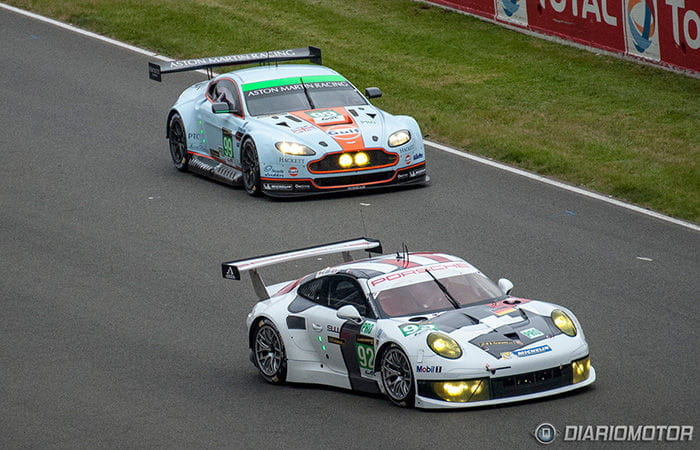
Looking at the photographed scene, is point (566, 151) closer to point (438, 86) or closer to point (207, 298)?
point (438, 86)

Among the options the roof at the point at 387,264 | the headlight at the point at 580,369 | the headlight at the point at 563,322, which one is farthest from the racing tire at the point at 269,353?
Result: the headlight at the point at 580,369

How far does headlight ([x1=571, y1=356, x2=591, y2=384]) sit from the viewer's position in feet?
35.8

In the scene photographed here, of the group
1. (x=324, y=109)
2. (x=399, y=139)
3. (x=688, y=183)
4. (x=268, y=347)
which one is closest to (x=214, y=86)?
(x=324, y=109)

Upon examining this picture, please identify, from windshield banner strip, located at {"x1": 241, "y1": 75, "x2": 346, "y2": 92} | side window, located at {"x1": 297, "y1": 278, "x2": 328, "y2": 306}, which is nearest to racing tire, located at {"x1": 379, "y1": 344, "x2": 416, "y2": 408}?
side window, located at {"x1": 297, "y1": 278, "x2": 328, "y2": 306}

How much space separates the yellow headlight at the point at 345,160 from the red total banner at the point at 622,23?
21.5 feet

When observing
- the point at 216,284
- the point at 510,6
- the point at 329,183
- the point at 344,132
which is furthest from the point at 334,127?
the point at 510,6

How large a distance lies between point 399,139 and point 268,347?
645 centimetres

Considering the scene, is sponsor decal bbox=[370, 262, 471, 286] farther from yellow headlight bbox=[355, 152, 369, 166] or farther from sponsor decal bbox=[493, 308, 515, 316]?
yellow headlight bbox=[355, 152, 369, 166]

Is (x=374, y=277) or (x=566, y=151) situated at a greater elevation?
(x=374, y=277)

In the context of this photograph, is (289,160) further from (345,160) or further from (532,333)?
(532,333)

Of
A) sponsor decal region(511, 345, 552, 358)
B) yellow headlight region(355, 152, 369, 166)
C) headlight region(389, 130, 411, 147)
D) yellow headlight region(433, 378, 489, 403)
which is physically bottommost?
yellow headlight region(355, 152, 369, 166)

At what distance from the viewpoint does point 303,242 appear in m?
16.3

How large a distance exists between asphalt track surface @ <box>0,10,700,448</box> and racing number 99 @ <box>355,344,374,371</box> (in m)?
0.32

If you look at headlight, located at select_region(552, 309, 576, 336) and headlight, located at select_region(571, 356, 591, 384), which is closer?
headlight, located at select_region(571, 356, 591, 384)
